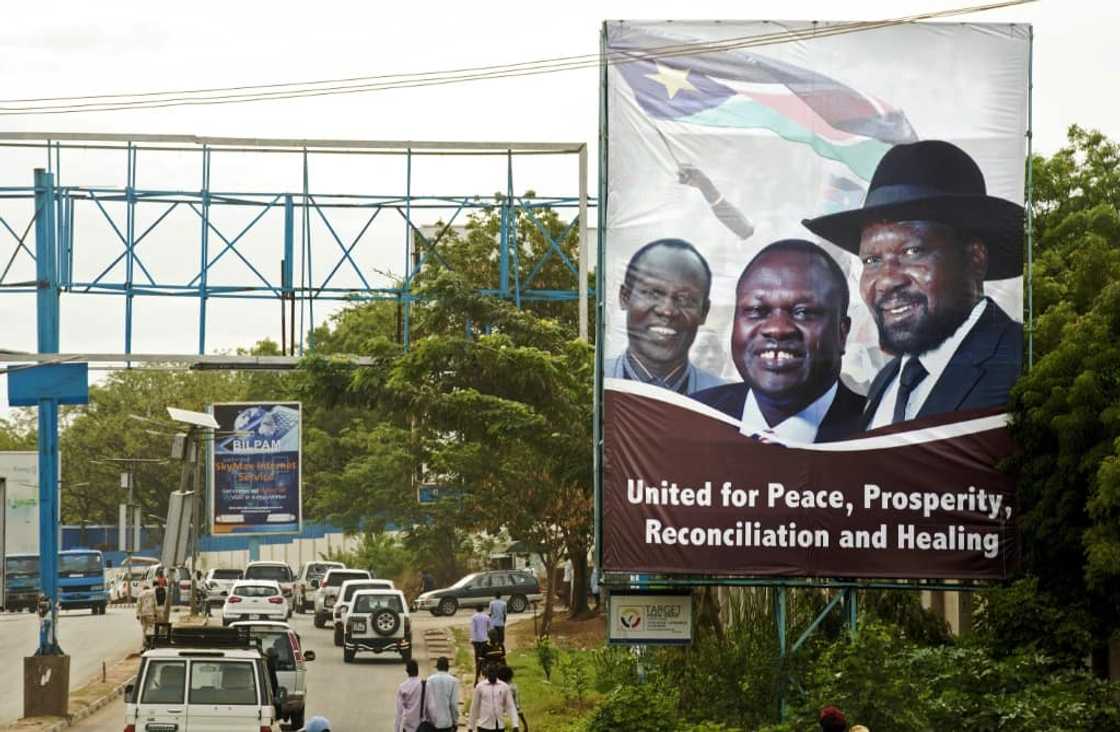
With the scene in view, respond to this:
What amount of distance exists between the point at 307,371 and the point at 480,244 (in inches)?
797

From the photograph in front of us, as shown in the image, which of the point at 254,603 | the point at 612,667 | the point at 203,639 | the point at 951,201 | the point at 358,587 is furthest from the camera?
the point at 254,603

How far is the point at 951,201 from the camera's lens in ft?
80.9

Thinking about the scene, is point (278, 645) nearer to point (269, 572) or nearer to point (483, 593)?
point (269, 572)

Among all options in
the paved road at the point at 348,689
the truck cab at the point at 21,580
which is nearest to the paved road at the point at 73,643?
the truck cab at the point at 21,580

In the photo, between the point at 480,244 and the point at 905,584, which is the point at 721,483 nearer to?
the point at 905,584

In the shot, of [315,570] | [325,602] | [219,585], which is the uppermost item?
[325,602]

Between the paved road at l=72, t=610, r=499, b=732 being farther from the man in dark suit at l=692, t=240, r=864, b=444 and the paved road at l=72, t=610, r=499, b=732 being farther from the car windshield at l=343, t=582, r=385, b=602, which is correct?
the man in dark suit at l=692, t=240, r=864, b=444

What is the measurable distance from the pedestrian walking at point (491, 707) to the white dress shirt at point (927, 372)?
6477 mm

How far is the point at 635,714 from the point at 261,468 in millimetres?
→ 48192

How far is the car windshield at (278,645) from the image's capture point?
93.6 ft

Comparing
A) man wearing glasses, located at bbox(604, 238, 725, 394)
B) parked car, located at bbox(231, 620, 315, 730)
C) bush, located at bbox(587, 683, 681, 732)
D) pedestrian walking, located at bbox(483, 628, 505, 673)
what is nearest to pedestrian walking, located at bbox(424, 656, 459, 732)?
bush, located at bbox(587, 683, 681, 732)

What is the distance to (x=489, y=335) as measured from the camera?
40.7 m

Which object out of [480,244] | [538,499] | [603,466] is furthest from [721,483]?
[480,244]

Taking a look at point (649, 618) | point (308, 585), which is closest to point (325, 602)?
point (308, 585)
